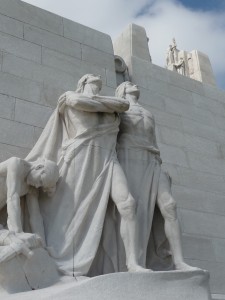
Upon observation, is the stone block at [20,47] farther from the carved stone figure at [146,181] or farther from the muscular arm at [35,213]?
the muscular arm at [35,213]

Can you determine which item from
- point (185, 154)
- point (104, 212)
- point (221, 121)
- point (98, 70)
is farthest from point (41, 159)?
point (221, 121)

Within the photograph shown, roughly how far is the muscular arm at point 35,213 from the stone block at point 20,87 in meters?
1.75

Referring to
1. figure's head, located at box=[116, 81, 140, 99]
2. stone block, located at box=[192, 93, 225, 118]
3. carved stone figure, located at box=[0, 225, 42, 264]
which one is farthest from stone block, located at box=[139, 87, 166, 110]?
carved stone figure, located at box=[0, 225, 42, 264]

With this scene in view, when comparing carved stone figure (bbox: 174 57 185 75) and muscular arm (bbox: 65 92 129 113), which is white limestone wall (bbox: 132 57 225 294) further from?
muscular arm (bbox: 65 92 129 113)

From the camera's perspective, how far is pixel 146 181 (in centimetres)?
556

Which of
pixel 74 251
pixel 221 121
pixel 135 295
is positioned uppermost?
pixel 221 121

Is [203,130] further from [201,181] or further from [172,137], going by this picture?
[201,181]

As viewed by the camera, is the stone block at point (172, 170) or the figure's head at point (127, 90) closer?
the figure's head at point (127, 90)

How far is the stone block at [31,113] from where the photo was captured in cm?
617

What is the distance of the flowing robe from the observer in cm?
488

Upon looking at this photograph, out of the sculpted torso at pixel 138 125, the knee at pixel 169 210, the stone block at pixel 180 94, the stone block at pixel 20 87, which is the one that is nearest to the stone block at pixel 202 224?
the knee at pixel 169 210

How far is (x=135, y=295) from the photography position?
4.03m

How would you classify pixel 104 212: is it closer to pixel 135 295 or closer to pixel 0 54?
pixel 135 295

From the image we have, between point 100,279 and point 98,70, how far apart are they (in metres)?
4.21
